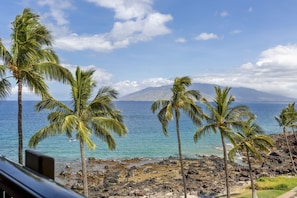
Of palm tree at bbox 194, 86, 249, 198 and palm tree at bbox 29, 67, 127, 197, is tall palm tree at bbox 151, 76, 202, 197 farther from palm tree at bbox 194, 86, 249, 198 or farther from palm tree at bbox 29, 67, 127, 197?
palm tree at bbox 29, 67, 127, 197

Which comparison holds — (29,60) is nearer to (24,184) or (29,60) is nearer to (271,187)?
(24,184)

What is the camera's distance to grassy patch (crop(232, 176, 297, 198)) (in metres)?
23.4

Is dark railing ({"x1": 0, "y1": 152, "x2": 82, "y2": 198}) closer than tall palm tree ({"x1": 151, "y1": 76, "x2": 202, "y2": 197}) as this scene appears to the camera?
Yes

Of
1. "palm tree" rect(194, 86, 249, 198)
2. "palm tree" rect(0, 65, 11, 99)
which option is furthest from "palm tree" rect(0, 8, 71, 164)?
"palm tree" rect(194, 86, 249, 198)

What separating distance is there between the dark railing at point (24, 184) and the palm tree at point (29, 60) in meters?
11.5

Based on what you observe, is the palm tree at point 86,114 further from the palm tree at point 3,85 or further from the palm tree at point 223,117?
the palm tree at point 223,117

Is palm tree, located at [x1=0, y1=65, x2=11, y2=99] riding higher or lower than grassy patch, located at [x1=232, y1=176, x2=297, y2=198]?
higher

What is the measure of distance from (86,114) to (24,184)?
13.5 m

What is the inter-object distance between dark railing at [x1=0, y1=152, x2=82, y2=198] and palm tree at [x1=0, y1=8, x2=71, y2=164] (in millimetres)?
11547

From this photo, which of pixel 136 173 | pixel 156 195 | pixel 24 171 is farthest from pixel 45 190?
pixel 136 173

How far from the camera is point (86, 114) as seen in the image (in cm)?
1431

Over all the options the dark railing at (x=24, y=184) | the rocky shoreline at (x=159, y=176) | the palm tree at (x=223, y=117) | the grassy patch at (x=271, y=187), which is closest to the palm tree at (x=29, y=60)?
the palm tree at (x=223, y=117)

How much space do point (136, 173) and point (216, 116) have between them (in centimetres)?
1526

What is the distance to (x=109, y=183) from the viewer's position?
92.2 ft
